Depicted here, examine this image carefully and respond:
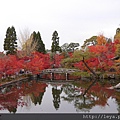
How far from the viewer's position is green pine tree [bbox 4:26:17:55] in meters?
38.2

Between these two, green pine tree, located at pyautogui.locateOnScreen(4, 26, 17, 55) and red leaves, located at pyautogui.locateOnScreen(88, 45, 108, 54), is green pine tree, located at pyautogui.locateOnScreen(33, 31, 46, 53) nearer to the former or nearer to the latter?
green pine tree, located at pyautogui.locateOnScreen(4, 26, 17, 55)

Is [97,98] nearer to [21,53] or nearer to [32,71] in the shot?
[32,71]

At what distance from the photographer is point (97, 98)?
1720 cm

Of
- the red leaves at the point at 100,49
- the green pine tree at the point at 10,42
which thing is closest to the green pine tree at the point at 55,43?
the green pine tree at the point at 10,42

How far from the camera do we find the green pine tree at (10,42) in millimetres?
38197

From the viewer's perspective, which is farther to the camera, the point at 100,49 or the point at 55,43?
the point at 55,43

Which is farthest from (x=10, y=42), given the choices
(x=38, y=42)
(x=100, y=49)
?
(x=100, y=49)

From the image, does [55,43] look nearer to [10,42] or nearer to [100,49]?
[10,42]

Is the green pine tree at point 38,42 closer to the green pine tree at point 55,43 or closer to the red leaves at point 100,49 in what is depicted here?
the green pine tree at point 55,43

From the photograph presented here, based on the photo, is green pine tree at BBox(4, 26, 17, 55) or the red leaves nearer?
the red leaves

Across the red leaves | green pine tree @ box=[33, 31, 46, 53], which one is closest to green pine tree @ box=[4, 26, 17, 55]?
green pine tree @ box=[33, 31, 46, 53]

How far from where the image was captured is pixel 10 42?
127ft

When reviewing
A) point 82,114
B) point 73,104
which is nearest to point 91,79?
point 73,104

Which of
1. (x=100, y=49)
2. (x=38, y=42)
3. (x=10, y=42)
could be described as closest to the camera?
(x=100, y=49)
